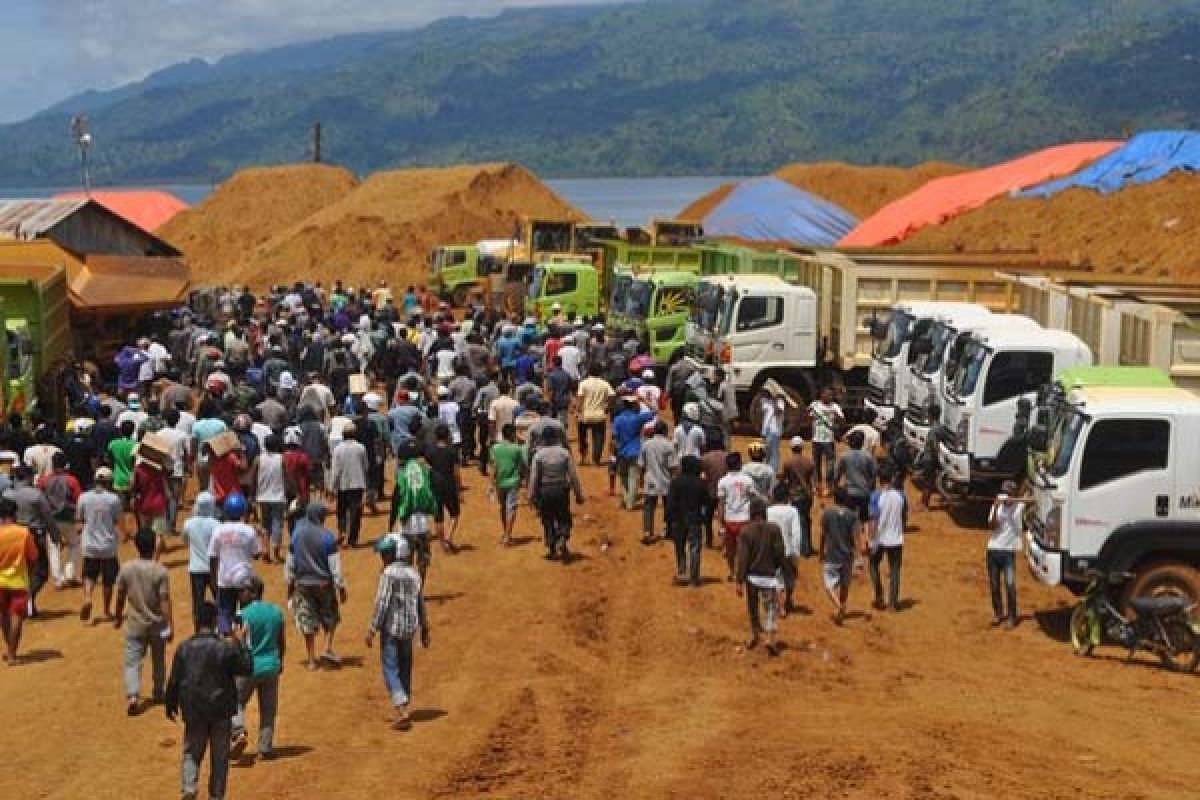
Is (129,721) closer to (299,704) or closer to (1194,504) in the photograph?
(299,704)

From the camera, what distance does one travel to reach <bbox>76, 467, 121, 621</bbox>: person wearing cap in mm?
16078

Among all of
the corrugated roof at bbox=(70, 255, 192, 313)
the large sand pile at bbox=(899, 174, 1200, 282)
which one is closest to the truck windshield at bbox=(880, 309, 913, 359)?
the large sand pile at bbox=(899, 174, 1200, 282)

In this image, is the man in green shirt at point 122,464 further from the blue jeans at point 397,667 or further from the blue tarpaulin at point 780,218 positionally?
the blue tarpaulin at point 780,218

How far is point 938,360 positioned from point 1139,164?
88.2ft

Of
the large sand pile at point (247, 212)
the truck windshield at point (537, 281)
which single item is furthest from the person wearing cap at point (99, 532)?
the large sand pile at point (247, 212)

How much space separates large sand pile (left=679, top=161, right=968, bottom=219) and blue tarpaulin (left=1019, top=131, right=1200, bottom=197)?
19.5m

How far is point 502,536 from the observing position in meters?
20.2

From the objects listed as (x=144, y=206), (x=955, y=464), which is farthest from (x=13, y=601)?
(x=144, y=206)

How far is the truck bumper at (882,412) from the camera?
24.2 metres

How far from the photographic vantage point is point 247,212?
252ft

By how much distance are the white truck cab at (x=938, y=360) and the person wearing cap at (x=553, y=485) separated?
19.4 ft

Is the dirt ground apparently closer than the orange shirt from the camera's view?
Yes

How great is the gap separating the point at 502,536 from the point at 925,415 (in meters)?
6.23

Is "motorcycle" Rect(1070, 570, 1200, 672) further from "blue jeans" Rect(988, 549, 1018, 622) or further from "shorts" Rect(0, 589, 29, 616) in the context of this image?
"shorts" Rect(0, 589, 29, 616)
